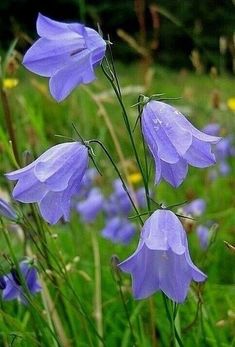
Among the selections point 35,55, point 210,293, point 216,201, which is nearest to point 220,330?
point 210,293

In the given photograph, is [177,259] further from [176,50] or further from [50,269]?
[176,50]

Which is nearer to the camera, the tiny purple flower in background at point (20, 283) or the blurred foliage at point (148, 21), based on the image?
the tiny purple flower in background at point (20, 283)

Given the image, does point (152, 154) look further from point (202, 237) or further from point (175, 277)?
point (202, 237)

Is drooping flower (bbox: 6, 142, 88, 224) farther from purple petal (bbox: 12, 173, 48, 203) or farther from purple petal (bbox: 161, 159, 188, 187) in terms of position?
purple petal (bbox: 161, 159, 188, 187)

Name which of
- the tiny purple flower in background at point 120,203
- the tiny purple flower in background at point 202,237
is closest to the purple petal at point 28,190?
the tiny purple flower in background at point 202,237

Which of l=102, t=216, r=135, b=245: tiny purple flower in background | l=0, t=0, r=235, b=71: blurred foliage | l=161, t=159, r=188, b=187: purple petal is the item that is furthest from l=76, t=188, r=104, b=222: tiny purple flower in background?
l=0, t=0, r=235, b=71: blurred foliage

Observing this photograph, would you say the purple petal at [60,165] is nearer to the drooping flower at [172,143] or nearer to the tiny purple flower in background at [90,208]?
the drooping flower at [172,143]

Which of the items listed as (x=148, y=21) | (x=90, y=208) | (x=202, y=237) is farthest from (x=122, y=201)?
(x=148, y=21)
